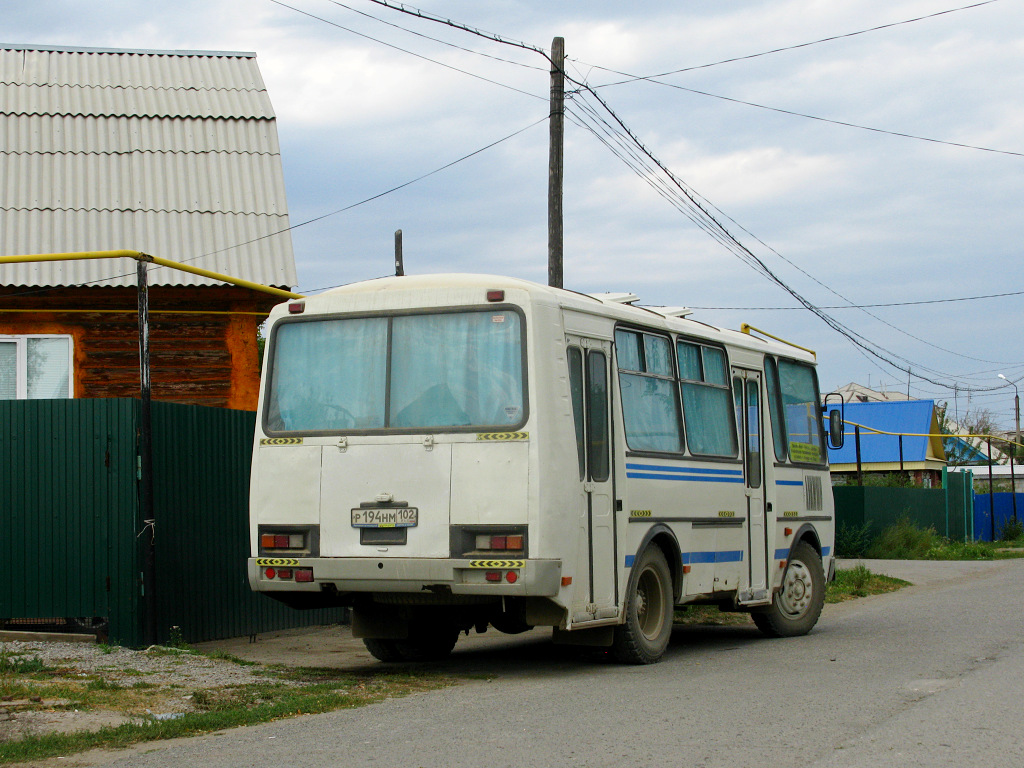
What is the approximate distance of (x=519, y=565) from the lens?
8.72 m

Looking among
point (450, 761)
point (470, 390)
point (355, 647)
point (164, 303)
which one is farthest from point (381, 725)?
point (164, 303)

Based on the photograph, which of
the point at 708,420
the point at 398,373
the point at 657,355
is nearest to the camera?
the point at 398,373

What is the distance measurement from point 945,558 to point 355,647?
72.3 ft

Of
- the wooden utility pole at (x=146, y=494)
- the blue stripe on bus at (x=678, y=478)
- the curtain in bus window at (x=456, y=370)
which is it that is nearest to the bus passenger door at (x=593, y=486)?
the blue stripe on bus at (x=678, y=478)

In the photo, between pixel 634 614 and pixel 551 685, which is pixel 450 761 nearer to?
pixel 551 685

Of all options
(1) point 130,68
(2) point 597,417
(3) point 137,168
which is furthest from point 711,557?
(1) point 130,68

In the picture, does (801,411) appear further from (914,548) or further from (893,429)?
(893,429)

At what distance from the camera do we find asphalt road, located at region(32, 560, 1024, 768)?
6.40 metres

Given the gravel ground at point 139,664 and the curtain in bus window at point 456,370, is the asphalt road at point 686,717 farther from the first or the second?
the curtain in bus window at point 456,370

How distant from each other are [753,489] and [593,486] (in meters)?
3.26

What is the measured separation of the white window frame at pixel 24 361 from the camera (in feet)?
49.2

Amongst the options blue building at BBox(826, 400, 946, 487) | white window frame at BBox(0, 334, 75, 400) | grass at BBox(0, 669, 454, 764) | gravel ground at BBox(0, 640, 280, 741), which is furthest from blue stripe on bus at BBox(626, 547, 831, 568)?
blue building at BBox(826, 400, 946, 487)

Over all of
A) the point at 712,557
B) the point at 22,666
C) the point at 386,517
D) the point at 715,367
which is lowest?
the point at 22,666

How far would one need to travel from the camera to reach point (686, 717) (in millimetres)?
7484
